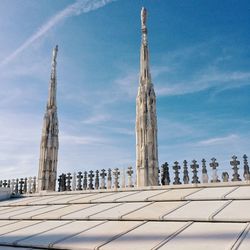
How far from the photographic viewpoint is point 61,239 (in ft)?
15.0

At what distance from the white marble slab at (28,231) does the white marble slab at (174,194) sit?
2037 mm

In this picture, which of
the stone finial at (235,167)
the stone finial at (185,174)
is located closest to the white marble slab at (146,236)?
the stone finial at (235,167)

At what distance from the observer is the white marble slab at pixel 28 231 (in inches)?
197

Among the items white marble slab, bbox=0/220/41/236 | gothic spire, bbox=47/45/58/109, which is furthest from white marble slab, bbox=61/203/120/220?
gothic spire, bbox=47/45/58/109

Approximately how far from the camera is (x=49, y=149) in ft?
69.6

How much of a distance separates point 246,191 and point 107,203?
2.98m

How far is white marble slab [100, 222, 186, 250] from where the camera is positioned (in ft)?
12.7

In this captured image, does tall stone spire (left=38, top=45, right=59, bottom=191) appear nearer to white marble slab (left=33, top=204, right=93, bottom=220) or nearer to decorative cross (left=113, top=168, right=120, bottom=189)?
decorative cross (left=113, top=168, right=120, bottom=189)

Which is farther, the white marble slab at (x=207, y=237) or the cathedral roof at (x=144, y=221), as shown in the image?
the cathedral roof at (x=144, y=221)

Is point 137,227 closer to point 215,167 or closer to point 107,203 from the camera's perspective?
point 107,203

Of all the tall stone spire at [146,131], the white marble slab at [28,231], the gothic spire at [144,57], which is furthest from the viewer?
the gothic spire at [144,57]

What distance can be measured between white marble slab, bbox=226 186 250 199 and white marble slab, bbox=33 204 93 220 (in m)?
3.11

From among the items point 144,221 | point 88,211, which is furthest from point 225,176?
point 144,221

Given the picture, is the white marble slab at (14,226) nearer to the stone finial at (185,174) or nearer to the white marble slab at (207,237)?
the white marble slab at (207,237)
